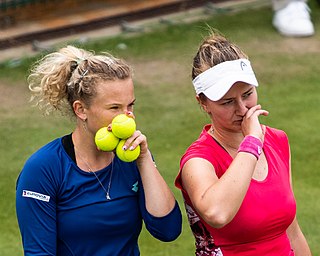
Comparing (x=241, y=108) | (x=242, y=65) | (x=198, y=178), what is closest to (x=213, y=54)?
(x=242, y=65)

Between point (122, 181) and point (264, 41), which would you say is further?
point (264, 41)

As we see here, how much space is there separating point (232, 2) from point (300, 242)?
702 cm

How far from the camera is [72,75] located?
174 inches

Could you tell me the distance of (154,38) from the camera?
33.9 feet

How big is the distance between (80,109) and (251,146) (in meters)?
0.82

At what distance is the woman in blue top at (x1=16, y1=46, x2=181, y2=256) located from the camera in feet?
14.0

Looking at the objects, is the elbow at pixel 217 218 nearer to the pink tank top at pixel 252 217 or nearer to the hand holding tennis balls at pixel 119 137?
the pink tank top at pixel 252 217

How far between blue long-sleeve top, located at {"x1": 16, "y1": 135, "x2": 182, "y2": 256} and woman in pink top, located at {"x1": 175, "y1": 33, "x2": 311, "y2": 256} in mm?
235

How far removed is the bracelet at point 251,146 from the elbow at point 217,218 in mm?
325

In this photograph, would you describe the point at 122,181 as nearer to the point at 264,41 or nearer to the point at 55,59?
the point at 55,59

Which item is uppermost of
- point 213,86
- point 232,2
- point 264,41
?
point 232,2

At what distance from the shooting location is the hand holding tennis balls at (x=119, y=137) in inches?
163

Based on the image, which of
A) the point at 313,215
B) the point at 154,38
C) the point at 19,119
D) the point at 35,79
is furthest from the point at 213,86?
the point at 154,38

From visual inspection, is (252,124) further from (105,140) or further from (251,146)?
(105,140)
